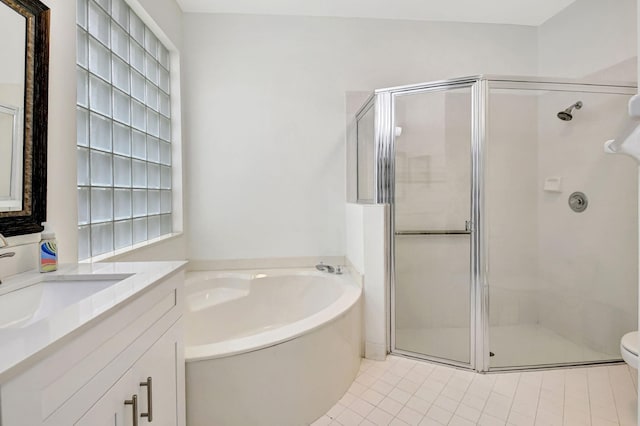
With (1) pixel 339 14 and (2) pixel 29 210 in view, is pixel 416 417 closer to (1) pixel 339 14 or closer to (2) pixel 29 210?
(2) pixel 29 210

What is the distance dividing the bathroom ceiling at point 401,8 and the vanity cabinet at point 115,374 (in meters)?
2.09

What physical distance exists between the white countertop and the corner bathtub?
0.46m

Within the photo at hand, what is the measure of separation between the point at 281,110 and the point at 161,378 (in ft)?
6.52

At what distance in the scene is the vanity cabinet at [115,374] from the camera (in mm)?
546

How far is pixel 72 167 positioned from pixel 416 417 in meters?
1.87

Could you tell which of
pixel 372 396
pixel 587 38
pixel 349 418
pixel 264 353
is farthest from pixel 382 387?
pixel 587 38

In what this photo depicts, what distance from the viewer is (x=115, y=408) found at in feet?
2.59

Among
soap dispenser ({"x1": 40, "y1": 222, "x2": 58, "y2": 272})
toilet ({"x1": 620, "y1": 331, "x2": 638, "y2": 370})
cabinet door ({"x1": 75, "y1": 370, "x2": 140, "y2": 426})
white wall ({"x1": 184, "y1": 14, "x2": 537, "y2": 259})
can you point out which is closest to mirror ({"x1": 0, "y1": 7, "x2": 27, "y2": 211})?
soap dispenser ({"x1": 40, "y1": 222, "x2": 58, "y2": 272})

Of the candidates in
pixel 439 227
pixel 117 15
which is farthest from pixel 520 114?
pixel 117 15

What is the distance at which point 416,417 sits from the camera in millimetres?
1541

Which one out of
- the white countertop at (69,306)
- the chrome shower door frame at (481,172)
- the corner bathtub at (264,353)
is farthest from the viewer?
the chrome shower door frame at (481,172)

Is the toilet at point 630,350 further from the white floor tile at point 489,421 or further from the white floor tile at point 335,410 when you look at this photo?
the white floor tile at point 335,410

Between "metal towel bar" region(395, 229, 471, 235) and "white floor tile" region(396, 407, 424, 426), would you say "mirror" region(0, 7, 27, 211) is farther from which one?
"metal towel bar" region(395, 229, 471, 235)

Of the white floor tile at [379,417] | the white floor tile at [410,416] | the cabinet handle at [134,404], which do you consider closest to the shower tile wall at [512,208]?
the white floor tile at [410,416]
